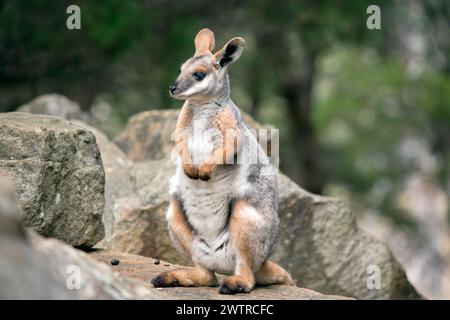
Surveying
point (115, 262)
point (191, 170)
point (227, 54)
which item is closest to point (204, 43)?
point (227, 54)

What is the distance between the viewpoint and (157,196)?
909 cm

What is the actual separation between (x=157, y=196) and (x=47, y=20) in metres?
Answer: 5.24

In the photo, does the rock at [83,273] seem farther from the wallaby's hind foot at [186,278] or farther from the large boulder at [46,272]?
the wallaby's hind foot at [186,278]

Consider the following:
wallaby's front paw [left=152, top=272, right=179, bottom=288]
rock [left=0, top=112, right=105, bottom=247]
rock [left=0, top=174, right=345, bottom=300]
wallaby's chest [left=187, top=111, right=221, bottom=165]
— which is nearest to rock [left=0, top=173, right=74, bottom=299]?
rock [left=0, top=174, right=345, bottom=300]

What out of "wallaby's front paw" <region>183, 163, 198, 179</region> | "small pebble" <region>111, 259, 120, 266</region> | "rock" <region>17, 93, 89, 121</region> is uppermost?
"rock" <region>17, 93, 89, 121</region>

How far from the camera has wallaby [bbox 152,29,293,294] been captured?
6.68m

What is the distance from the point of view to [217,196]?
686 cm

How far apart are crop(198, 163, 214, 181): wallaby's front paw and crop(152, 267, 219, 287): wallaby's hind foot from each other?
0.73 meters

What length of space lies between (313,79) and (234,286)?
49.7 feet

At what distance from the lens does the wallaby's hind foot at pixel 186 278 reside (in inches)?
255

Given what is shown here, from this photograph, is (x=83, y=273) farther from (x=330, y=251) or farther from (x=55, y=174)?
(x=330, y=251)

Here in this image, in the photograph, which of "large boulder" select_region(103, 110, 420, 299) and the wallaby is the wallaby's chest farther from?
"large boulder" select_region(103, 110, 420, 299)

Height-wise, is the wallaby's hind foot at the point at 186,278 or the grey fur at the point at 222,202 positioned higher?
the grey fur at the point at 222,202

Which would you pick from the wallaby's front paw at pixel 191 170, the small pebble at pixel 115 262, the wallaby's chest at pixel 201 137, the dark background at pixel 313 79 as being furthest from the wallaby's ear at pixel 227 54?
the dark background at pixel 313 79
